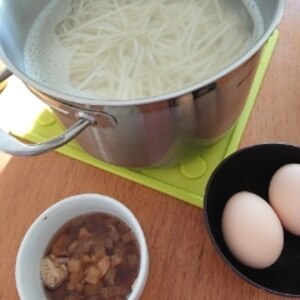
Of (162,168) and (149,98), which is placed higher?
(149,98)

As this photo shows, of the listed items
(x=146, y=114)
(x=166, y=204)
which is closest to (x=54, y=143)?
(x=146, y=114)

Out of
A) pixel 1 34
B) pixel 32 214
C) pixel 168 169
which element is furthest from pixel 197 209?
pixel 1 34

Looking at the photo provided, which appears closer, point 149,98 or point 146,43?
point 149,98

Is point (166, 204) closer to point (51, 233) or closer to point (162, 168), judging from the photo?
point (162, 168)

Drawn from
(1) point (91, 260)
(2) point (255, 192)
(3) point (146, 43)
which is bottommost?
(2) point (255, 192)

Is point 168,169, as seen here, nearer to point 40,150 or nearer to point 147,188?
point 147,188

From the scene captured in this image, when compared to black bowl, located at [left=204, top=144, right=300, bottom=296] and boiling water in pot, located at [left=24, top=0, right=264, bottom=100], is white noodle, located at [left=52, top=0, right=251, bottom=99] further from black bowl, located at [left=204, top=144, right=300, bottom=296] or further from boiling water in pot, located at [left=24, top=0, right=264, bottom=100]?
black bowl, located at [left=204, top=144, right=300, bottom=296]

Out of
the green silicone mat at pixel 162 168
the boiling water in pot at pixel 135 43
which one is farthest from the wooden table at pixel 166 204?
the boiling water in pot at pixel 135 43

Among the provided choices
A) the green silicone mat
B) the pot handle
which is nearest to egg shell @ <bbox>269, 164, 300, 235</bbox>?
the green silicone mat
